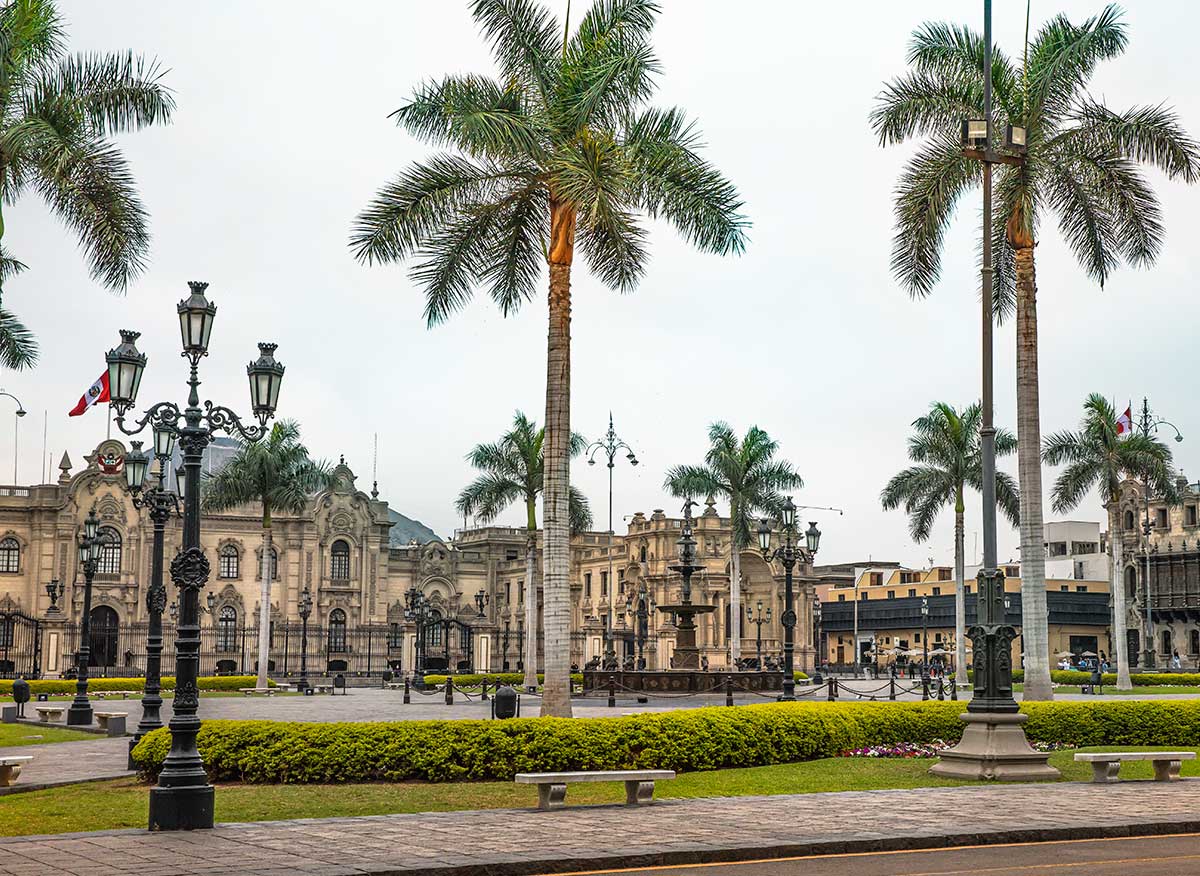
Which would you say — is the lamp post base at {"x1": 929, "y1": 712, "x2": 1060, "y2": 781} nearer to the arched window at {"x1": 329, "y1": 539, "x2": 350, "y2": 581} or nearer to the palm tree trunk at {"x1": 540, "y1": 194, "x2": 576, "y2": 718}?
the palm tree trunk at {"x1": 540, "y1": 194, "x2": 576, "y2": 718}

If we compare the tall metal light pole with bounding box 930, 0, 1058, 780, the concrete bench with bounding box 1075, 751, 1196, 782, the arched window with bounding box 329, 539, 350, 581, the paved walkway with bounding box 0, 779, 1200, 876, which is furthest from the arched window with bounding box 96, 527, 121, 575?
the concrete bench with bounding box 1075, 751, 1196, 782

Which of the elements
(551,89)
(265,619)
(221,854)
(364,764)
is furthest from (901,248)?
(265,619)

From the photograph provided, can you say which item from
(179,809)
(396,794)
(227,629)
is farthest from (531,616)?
(227,629)

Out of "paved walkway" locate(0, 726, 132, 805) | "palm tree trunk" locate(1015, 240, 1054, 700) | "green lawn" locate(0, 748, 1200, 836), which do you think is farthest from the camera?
"palm tree trunk" locate(1015, 240, 1054, 700)

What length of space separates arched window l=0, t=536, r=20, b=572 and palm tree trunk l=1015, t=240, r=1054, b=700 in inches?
2365

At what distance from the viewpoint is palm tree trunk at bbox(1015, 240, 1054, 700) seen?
24953mm

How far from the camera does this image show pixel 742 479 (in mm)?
58312

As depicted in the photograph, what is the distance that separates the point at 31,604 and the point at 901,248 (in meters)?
57.4

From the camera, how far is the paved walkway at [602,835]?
10.8 meters

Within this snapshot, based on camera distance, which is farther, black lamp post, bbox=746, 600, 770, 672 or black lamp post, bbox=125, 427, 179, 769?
black lamp post, bbox=746, 600, 770, 672

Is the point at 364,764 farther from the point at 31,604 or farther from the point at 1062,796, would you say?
the point at 31,604

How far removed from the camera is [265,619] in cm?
5566

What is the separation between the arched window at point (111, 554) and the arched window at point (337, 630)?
40.5ft

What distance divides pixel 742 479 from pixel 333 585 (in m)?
30.9
